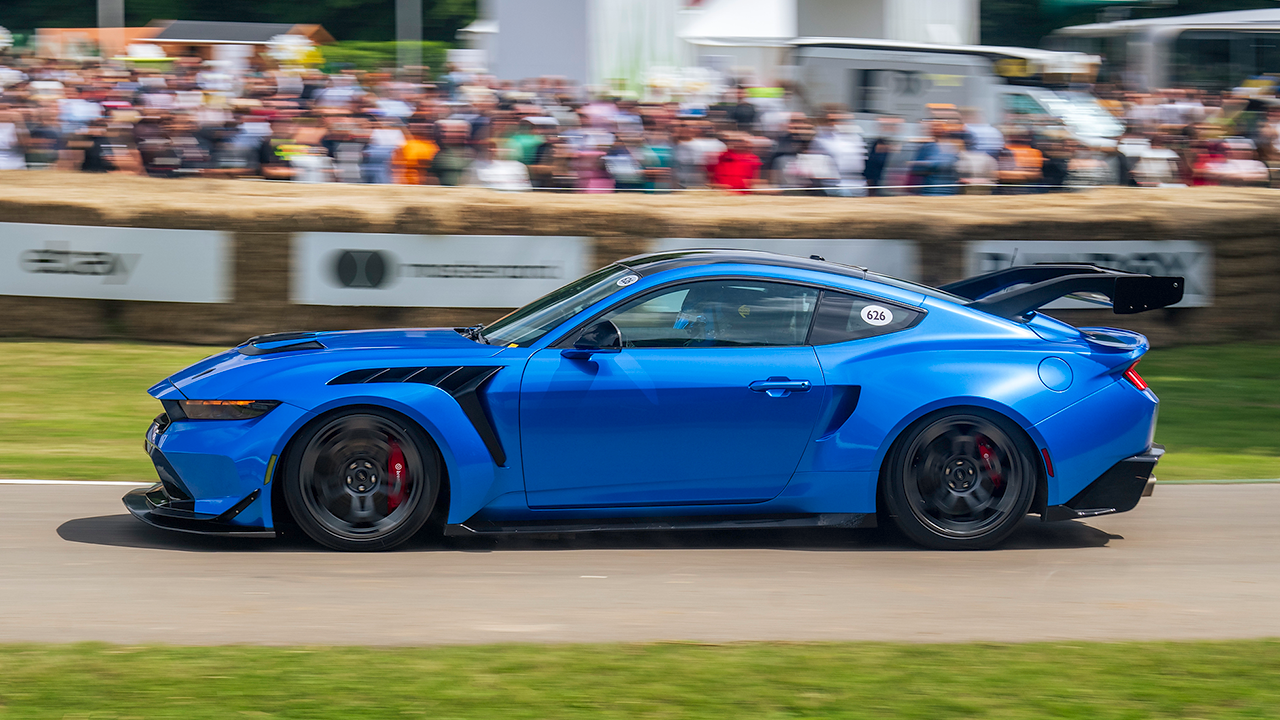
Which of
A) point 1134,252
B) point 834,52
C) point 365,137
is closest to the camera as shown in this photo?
point 1134,252

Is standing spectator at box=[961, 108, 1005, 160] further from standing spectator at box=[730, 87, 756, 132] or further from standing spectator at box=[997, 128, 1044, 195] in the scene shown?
standing spectator at box=[730, 87, 756, 132]

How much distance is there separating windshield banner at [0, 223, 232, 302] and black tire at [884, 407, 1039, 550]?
7408 millimetres

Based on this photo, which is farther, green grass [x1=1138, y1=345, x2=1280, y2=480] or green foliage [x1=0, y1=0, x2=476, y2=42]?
green foliage [x1=0, y1=0, x2=476, y2=42]

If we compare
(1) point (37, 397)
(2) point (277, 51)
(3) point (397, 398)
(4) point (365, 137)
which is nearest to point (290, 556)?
(3) point (397, 398)

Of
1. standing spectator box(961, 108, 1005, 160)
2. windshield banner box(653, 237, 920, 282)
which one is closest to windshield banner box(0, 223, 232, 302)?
windshield banner box(653, 237, 920, 282)

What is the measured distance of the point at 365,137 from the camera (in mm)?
13211

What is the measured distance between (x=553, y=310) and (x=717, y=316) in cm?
78

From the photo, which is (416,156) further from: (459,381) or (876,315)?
(876,315)

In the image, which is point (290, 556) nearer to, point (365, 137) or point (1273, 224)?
point (365, 137)

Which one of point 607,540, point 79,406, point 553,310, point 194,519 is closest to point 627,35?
point 79,406

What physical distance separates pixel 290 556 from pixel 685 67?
49.3 feet

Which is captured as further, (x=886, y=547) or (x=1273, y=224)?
(x=1273, y=224)

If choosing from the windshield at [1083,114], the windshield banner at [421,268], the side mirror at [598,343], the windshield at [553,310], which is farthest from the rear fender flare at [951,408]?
the windshield at [1083,114]

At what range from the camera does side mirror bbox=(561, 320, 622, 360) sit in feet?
19.0
